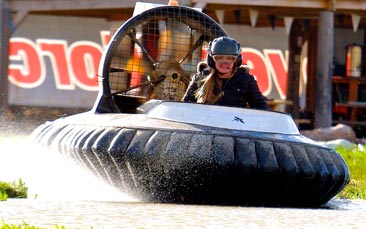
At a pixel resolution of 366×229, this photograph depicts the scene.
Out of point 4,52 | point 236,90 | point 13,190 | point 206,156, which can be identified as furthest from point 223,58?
point 4,52

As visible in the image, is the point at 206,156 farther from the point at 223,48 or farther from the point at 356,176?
the point at 356,176

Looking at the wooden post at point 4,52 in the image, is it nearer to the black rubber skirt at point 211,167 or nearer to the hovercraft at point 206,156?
the hovercraft at point 206,156

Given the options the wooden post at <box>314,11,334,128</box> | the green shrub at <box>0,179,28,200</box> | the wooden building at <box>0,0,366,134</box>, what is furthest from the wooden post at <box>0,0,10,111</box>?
the green shrub at <box>0,179,28,200</box>

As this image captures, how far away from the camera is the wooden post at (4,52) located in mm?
20109

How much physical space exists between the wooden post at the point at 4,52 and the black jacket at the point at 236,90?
11.5 m

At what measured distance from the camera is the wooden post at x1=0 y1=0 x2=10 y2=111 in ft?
66.0

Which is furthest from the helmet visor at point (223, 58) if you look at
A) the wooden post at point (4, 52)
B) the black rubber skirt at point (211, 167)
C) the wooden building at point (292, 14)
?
the wooden post at point (4, 52)

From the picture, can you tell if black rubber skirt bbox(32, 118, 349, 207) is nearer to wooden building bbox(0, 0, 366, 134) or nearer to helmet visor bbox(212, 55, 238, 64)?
helmet visor bbox(212, 55, 238, 64)

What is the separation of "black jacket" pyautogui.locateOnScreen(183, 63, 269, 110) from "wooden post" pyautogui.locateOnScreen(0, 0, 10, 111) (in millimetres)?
11473

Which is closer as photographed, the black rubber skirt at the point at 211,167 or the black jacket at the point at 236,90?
the black rubber skirt at the point at 211,167

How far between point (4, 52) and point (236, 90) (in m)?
12.1

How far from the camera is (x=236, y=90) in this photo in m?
8.68

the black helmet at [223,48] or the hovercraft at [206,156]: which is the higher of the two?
the black helmet at [223,48]

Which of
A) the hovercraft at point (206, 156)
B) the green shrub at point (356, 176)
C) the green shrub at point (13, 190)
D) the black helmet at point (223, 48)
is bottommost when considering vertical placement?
the green shrub at point (356, 176)
